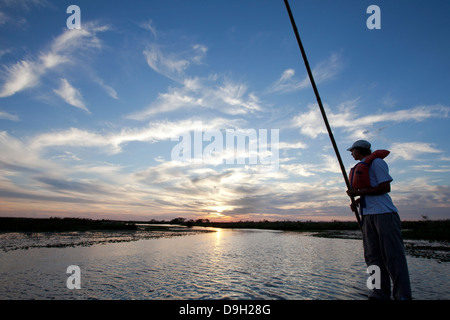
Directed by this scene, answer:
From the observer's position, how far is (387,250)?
5270 mm

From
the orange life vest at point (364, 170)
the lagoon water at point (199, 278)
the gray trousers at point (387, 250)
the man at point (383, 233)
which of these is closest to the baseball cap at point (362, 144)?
the orange life vest at point (364, 170)

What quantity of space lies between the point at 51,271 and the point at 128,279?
4240 mm

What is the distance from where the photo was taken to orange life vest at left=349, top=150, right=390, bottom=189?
5.83 metres

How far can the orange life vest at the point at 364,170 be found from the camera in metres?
Result: 5.83

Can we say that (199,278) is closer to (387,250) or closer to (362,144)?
(387,250)

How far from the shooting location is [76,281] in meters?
9.69

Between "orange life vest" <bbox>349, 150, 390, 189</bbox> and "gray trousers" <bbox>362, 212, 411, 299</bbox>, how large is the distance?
756mm

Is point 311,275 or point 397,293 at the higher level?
point 397,293

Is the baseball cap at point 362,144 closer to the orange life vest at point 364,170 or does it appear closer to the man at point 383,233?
the orange life vest at point 364,170

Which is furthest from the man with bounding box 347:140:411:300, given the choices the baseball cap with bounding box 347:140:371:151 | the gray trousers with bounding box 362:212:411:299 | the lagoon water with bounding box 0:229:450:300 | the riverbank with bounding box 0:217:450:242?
the riverbank with bounding box 0:217:450:242
